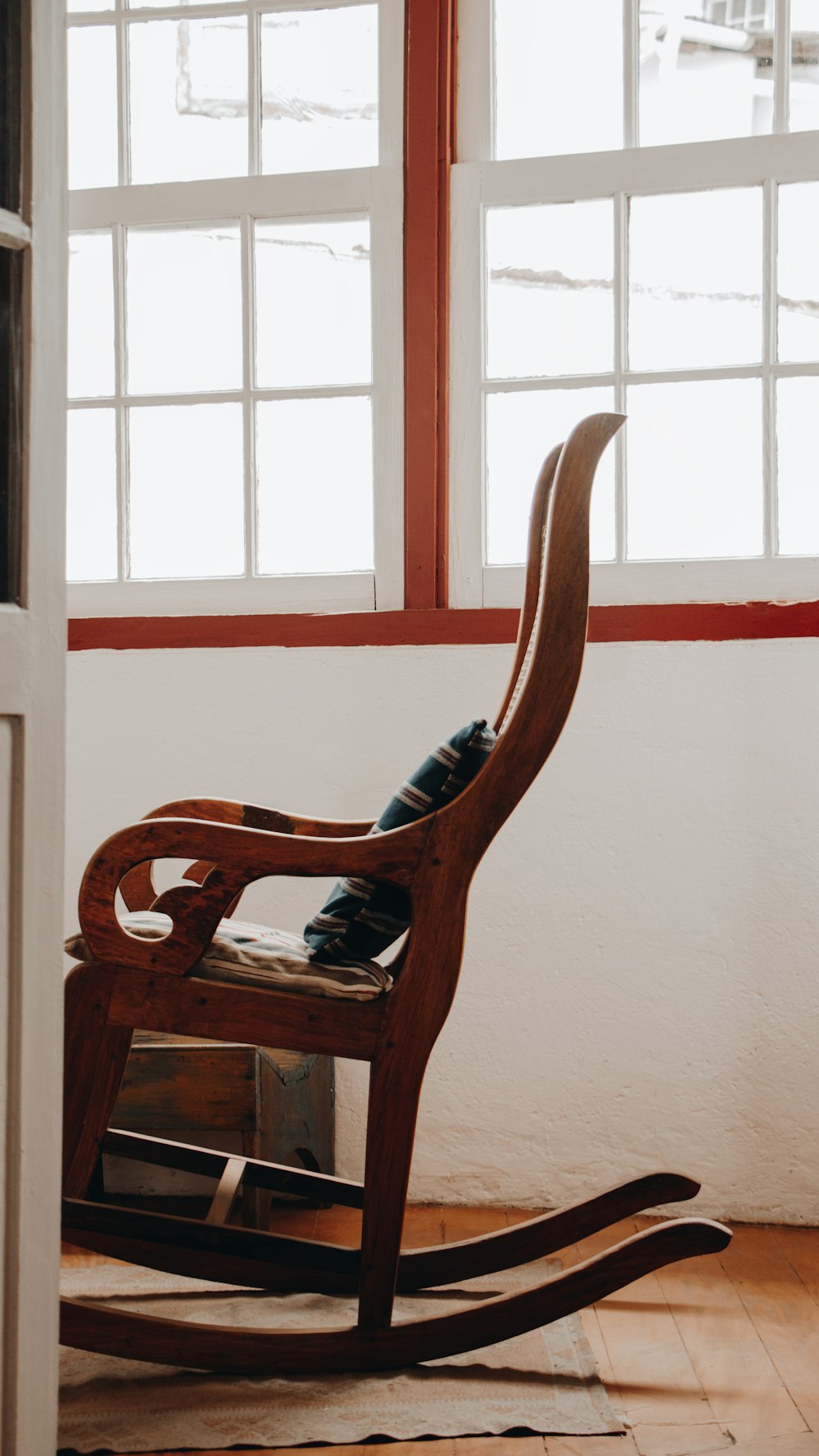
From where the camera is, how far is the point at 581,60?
2.61 metres

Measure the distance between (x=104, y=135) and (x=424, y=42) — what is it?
2.49 feet

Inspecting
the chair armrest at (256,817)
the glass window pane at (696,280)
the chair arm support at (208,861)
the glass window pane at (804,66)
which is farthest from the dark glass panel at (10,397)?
the glass window pane at (804,66)

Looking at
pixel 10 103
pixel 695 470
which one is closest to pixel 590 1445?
pixel 10 103

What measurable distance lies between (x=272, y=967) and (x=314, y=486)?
138 cm

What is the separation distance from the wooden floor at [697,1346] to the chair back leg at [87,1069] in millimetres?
399

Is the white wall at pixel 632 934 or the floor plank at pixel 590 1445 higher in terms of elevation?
the white wall at pixel 632 934

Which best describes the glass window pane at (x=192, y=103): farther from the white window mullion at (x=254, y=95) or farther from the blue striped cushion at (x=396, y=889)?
the blue striped cushion at (x=396, y=889)

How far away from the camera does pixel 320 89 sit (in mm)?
2693

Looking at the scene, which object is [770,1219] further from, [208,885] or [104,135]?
[104,135]

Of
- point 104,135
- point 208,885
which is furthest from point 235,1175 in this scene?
point 104,135

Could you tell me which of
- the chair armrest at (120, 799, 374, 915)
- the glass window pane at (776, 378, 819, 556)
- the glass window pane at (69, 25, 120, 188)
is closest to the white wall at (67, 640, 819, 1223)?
the glass window pane at (776, 378, 819, 556)

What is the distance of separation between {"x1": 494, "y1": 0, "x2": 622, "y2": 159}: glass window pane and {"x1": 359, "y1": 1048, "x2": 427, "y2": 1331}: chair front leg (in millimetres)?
2019

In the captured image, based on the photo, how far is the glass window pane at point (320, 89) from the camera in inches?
106

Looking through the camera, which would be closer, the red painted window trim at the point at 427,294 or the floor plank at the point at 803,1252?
the floor plank at the point at 803,1252
